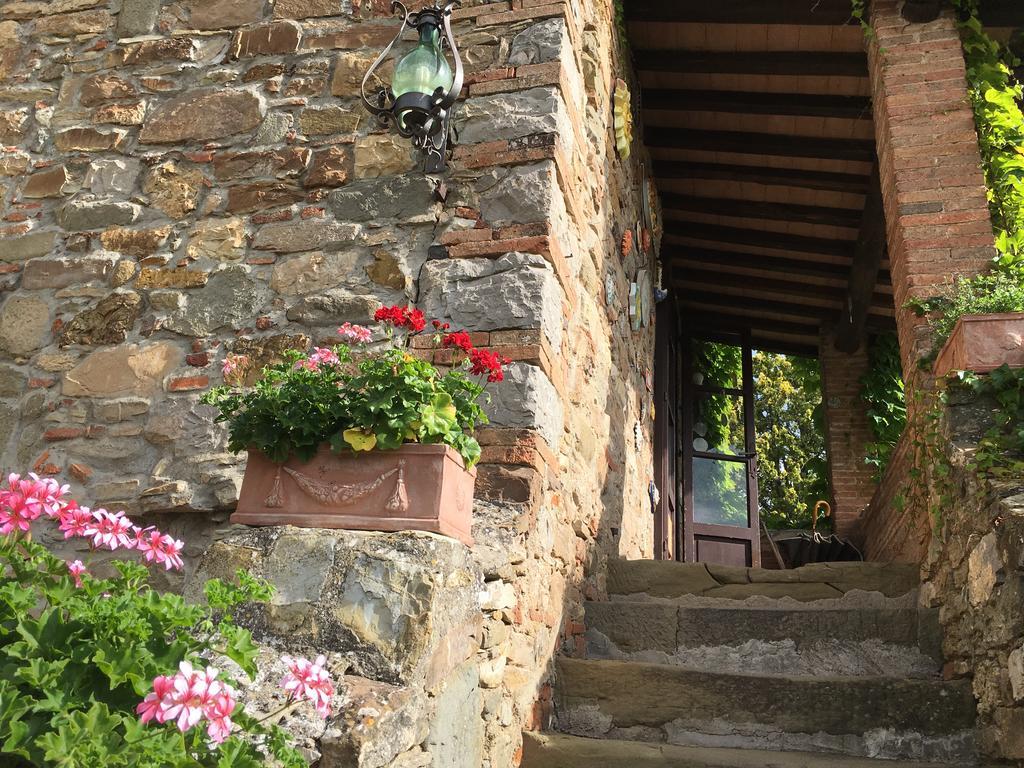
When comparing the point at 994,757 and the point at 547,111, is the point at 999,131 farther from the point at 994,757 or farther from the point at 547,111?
the point at 994,757

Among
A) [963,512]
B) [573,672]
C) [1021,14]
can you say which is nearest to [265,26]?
[573,672]

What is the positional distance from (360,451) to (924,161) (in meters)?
2.88

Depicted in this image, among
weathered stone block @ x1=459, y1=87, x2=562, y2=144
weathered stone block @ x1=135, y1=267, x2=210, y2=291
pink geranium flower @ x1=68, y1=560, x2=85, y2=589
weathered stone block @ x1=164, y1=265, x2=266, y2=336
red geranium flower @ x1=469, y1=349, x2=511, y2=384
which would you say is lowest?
pink geranium flower @ x1=68, y1=560, x2=85, y2=589

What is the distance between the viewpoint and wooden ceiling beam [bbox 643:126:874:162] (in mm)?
5699

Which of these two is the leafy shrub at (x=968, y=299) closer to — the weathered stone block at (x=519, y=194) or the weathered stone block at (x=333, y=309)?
the weathered stone block at (x=519, y=194)

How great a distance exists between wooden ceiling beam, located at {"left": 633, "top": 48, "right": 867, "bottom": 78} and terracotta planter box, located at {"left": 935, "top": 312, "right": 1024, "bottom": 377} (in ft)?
8.83

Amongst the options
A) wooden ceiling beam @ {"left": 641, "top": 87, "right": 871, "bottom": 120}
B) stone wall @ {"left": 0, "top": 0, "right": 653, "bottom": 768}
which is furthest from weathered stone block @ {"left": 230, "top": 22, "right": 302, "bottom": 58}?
wooden ceiling beam @ {"left": 641, "top": 87, "right": 871, "bottom": 120}

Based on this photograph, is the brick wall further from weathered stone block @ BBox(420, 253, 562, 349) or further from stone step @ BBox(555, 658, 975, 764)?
weathered stone block @ BBox(420, 253, 562, 349)

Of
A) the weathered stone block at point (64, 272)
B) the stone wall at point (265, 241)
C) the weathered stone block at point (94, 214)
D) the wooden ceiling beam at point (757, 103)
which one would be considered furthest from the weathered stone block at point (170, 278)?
the wooden ceiling beam at point (757, 103)

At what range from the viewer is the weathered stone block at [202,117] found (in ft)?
11.0

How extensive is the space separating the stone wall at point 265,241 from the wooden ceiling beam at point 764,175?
2876 millimetres

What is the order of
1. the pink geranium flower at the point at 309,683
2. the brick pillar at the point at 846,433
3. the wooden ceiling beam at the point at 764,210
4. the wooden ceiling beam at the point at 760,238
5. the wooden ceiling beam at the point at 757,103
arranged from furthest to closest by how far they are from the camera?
the brick pillar at the point at 846,433, the wooden ceiling beam at the point at 760,238, the wooden ceiling beam at the point at 764,210, the wooden ceiling beam at the point at 757,103, the pink geranium flower at the point at 309,683

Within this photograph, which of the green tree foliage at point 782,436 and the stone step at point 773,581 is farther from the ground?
the green tree foliage at point 782,436

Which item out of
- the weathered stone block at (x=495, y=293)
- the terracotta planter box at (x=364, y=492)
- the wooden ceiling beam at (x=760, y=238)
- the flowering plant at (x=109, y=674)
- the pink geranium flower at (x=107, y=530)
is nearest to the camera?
the flowering plant at (x=109, y=674)
